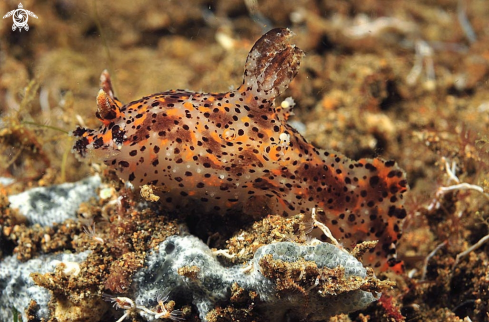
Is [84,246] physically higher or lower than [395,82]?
lower

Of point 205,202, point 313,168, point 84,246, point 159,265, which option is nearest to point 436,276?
point 313,168

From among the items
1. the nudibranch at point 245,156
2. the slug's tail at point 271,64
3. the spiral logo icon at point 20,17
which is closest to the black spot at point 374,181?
the nudibranch at point 245,156

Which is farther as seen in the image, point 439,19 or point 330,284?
point 439,19

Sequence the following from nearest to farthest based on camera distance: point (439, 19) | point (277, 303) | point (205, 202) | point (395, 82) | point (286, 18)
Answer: point (277, 303) → point (205, 202) → point (395, 82) → point (286, 18) → point (439, 19)

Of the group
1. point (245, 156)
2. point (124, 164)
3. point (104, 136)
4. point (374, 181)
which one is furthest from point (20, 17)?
point (374, 181)

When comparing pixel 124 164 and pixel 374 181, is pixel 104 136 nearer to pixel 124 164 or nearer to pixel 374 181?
pixel 124 164

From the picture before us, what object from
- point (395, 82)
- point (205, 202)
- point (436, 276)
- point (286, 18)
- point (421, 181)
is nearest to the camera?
point (205, 202)

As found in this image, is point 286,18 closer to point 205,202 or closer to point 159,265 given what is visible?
point 205,202
